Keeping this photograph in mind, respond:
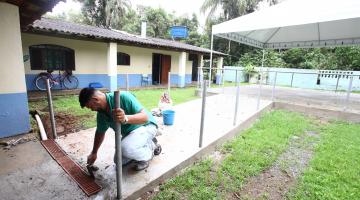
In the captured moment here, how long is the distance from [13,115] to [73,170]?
77.1 inches

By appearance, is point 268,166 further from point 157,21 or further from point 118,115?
point 157,21

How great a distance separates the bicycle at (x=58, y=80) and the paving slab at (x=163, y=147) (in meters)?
5.85

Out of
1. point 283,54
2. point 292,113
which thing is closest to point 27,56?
point 292,113

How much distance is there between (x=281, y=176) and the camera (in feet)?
9.46

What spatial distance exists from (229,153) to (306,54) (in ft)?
58.8

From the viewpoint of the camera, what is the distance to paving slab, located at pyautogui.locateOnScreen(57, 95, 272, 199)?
2291mm

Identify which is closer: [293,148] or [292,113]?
[293,148]

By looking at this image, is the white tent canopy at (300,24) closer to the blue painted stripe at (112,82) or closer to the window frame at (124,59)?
the blue painted stripe at (112,82)

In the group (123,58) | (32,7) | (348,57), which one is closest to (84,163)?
(32,7)

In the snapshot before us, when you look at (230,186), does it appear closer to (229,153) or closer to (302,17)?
(229,153)

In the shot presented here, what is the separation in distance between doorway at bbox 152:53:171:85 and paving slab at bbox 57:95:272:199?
8.30m

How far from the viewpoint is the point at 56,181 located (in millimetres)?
2332

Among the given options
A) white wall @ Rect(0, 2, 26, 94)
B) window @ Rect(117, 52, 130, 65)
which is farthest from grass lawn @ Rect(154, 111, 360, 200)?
window @ Rect(117, 52, 130, 65)

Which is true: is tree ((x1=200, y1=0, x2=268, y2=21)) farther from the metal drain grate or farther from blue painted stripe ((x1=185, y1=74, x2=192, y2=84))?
the metal drain grate
